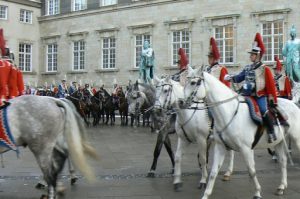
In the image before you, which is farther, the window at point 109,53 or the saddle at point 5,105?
the window at point 109,53

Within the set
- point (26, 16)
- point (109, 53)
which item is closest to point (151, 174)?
point (109, 53)

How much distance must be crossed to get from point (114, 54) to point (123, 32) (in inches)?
77.1

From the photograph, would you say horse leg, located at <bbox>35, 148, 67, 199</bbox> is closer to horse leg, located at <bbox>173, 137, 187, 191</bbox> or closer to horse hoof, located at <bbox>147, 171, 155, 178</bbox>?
horse leg, located at <bbox>173, 137, 187, 191</bbox>

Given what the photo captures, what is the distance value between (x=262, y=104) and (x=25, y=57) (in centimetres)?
3581

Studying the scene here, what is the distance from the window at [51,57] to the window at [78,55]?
2730mm

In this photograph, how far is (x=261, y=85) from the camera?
751cm

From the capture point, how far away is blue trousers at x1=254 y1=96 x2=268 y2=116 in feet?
24.2

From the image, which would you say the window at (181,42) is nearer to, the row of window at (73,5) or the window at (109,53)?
the window at (109,53)

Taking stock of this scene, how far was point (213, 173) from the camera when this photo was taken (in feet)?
23.2

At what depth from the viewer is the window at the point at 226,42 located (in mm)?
29500

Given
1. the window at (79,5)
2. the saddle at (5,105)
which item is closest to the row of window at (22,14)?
the window at (79,5)

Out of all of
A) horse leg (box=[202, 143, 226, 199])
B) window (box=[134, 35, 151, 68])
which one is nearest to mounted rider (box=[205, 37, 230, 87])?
horse leg (box=[202, 143, 226, 199])

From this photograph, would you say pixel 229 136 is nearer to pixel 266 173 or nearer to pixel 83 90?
pixel 266 173

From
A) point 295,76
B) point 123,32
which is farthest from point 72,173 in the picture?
point 123,32
